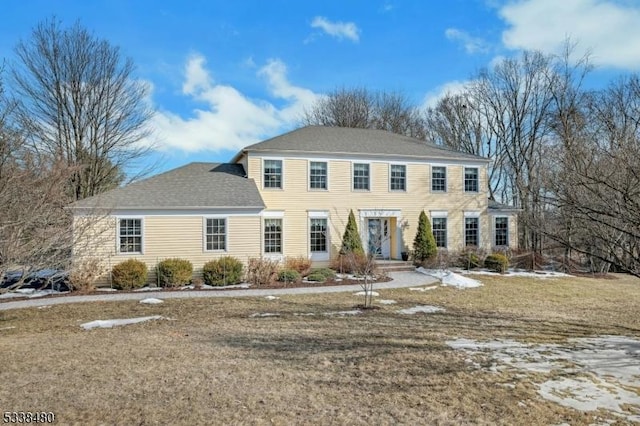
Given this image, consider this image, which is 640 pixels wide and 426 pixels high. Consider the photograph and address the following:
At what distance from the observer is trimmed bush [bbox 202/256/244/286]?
15602 mm

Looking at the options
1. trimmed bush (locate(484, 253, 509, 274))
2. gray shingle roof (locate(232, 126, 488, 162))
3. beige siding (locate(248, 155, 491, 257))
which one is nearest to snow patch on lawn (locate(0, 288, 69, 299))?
beige siding (locate(248, 155, 491, 257))

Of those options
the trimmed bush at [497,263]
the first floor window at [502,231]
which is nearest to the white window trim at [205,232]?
the trimmed bush at [497,263]

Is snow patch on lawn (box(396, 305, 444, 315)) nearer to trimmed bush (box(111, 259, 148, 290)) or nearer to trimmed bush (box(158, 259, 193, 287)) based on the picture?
trimmed bush (box(158, 259, 193, 287))

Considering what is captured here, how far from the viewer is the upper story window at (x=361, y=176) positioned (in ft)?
66.8

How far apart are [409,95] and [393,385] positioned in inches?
1506

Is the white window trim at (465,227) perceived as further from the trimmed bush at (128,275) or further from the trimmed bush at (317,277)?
the trimmed bush at (128,275)

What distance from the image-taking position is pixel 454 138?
36438 millimetres

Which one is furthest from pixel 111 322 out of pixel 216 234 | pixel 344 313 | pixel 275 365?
pixel 216 234

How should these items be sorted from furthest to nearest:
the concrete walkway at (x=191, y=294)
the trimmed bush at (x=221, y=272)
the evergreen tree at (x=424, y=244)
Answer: the evergreen tree at (x=424, y=244) → the trimmed bush at (x=221, y=272) → the concrete walkway at (x=191, y=294)

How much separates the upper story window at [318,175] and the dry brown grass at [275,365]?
9.36m

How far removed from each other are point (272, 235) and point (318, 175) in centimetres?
362

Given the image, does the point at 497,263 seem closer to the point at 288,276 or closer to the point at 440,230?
the point at 440,230

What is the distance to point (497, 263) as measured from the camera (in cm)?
1925

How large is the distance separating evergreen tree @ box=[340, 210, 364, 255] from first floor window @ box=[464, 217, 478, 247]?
245 inches
